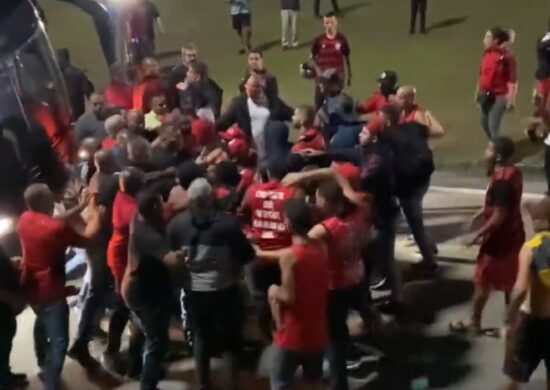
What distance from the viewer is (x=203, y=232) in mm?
6988

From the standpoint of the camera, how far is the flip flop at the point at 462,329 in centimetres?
848

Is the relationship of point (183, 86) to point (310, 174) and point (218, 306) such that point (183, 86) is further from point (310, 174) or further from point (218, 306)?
point (218, 306)

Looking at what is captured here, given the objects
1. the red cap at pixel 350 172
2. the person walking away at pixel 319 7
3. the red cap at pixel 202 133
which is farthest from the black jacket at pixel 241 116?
the person walking away at pixel 319 7

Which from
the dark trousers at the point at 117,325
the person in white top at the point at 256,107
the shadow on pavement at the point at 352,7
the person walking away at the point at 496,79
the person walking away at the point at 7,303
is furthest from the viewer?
the shadow on pavement at the point at 352,7

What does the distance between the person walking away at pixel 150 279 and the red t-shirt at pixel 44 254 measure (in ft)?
1.42

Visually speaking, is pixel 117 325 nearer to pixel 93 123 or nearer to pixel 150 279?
pixel 150 279

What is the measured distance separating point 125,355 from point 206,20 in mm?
17645

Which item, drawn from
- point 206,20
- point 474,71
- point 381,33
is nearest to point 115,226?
point 474,71

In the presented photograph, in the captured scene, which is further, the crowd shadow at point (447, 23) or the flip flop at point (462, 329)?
the crowd shadow at point (447, 23)

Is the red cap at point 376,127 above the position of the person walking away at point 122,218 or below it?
above

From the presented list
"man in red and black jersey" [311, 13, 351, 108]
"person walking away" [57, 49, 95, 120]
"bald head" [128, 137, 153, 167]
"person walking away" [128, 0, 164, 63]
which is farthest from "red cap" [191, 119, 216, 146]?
"person walking away" [128, 0, 164, 63]

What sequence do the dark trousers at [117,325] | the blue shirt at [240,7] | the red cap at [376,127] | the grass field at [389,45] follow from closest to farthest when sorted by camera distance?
1. the dark trousers at [117,325]
2. the red cap at [376,127]
3. the grass field at [389,45]
4. the blue shirt at [240,7]

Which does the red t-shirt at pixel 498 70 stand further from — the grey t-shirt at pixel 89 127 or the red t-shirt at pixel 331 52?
the grey t-shirt at pixel 89 127

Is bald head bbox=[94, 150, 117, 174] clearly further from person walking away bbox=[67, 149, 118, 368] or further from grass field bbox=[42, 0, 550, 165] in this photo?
grass field bbox=[42, 0, 550, 165]
